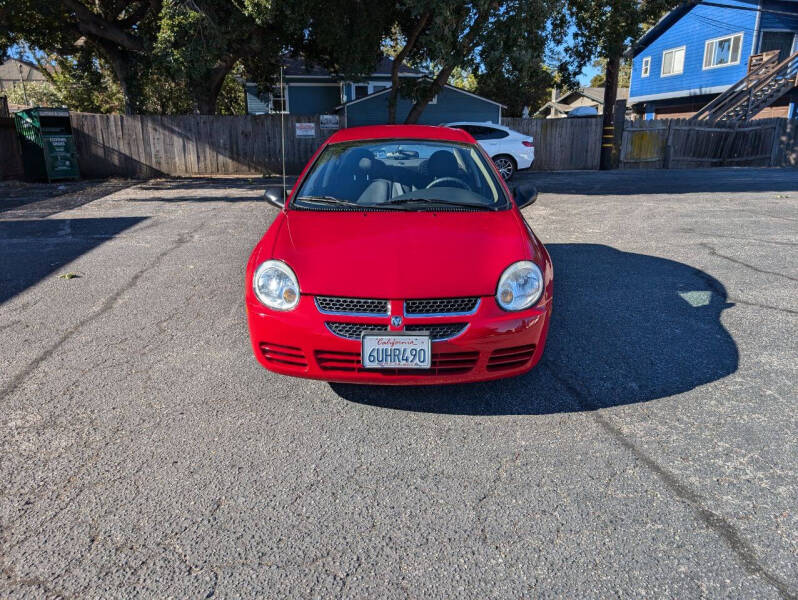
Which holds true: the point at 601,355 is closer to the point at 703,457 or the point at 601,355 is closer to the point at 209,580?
the point at 703,457

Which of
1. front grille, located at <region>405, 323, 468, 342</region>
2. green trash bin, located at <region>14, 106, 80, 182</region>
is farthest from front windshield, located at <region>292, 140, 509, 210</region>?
green trash bin, located at <region>14, 106, 80, 182</region>

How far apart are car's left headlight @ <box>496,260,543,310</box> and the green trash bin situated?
16.3 meters

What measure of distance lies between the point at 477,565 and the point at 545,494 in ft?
1.81

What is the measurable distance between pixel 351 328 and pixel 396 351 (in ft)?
0.90

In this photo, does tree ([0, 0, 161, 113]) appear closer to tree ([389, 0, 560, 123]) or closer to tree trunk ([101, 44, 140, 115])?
tree trunk ([101, 44, 140, 115])

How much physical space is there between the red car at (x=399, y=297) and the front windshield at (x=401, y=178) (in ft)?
0.75

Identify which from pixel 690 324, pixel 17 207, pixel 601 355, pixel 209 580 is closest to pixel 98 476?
pixel 209 580

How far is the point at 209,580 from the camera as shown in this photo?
2.01m

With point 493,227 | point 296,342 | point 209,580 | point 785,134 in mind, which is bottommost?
point 209,580

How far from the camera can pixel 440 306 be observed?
119 inches

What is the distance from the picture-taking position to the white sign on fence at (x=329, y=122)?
1862 centimetres

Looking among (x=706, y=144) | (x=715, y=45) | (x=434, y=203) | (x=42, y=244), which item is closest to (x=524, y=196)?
(x=434, y=203)

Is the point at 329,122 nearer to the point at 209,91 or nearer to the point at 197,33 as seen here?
the point at 209,91

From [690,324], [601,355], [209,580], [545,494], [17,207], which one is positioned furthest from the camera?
[17,207]
